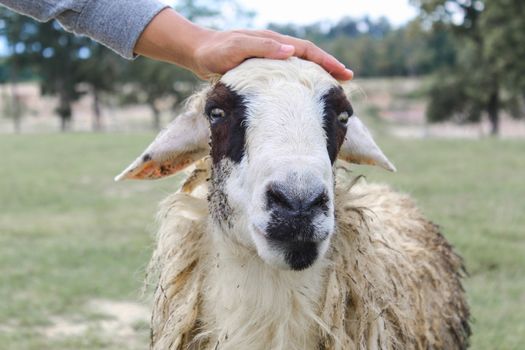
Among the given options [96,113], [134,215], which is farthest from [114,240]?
[96,113]

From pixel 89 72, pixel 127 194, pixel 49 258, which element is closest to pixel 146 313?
pixel 49 258

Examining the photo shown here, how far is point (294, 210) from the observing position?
1978 mm

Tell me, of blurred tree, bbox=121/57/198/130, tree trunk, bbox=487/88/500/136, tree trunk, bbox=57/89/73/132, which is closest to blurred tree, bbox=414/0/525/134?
tree trunk, bbox=487/88/500/136

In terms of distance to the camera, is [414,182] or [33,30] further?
[33,30]

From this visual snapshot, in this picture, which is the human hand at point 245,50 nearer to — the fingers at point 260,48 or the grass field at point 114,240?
the fingers at point 260,48

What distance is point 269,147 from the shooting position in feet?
7.05

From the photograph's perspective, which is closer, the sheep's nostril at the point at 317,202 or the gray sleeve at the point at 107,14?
the sheep's nostril at the point at 317,202

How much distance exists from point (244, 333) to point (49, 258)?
4977 millimetres

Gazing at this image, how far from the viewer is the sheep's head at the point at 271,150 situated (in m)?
2.01

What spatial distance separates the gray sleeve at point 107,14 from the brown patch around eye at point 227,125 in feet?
1.43

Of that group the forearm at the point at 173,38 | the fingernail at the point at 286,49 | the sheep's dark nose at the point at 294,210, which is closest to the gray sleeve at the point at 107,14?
the forearm at the point at 173,38

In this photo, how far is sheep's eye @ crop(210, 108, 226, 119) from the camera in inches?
95.5

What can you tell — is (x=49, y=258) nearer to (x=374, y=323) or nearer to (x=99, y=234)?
(x=99, y=234)

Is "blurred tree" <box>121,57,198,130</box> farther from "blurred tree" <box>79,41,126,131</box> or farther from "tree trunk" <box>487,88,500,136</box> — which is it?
"tree trunk" <box>487,88,500,136</box>
